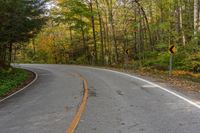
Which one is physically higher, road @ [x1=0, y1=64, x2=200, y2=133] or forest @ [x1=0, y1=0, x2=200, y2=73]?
forest @ [x1=0, y1=0, x2=200, y2=73]

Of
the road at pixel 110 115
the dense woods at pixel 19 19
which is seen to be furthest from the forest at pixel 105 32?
the road at pixel 110 115

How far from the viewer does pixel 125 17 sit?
111ft

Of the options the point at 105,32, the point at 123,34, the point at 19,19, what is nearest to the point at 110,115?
the point at 19,19

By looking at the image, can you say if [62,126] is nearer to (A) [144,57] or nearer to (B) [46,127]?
(B) [46,127]

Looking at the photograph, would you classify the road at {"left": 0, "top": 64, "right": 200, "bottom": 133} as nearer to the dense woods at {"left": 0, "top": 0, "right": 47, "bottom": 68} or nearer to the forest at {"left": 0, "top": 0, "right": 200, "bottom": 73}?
the dense woods at {"left": 0, "top": 0, "right": 47, "bottom": 68}

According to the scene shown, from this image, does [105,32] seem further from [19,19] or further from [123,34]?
[19,19]

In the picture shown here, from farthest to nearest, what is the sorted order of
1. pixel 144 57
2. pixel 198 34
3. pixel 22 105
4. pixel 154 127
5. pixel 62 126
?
pixel 144 57
pixel 198 34
pixel 22 105
pixel 62 126
pixel 154 127

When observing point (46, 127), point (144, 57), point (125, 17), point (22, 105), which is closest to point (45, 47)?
point (125, 17)

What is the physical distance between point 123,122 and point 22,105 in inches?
184

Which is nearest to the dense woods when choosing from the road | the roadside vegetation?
the roadside vegetation

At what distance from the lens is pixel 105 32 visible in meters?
39.4

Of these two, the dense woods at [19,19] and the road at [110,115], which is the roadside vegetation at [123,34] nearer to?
the dense woods at [19,19]

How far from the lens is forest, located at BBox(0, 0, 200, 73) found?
19.6 meters

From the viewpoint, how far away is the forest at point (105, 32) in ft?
64.4
